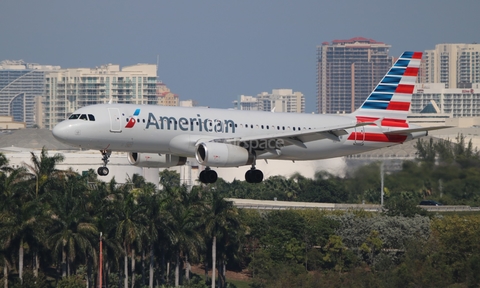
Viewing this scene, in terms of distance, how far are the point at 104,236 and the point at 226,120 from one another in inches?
1448

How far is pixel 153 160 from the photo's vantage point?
67.3m

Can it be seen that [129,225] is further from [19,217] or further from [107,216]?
[19,217]

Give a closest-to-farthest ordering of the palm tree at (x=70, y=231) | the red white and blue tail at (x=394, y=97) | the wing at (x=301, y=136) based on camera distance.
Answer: the wing at (x=301, y=136) → the red white and blue tail at (x=394, y=97) → the palm tree at (x=70, y=231)

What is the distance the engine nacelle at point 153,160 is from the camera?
220 ft

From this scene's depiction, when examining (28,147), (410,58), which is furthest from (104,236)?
(28,147)

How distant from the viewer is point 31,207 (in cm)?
9800

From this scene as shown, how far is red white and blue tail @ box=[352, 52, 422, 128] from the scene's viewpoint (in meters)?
73.8

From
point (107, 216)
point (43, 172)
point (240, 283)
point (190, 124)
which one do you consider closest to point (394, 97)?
point (190, 124)

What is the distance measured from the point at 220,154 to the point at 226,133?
224 cm

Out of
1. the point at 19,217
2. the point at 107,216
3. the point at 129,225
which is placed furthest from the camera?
the point at 107,216

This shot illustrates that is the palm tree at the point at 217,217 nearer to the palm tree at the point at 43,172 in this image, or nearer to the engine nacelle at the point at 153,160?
the palm tree at the point at 43,172

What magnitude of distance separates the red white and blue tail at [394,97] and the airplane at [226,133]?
69 mm

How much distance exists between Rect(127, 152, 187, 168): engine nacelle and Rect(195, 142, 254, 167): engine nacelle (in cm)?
337

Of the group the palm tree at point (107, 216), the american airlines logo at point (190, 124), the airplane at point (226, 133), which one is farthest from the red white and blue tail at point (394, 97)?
the palm tree at point (107, 216)
